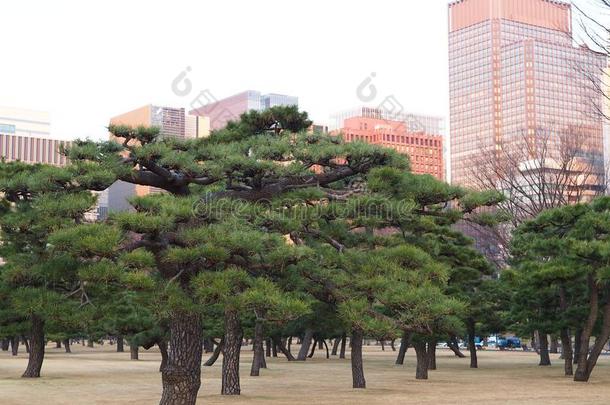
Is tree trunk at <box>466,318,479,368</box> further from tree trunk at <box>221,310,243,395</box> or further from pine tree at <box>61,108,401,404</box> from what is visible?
pine tree at <box>61,108,401,404</box>

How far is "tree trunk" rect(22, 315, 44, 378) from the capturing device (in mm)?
29250

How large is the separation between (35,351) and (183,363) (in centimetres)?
1927

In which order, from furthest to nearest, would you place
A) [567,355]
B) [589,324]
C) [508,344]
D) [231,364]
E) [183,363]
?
1. [508,344]
2. [567,355]
3. [589,324]
4. [231,364]
5. [183,363]

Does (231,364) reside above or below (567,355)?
above

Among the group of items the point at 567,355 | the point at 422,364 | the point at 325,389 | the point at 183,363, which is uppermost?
the point at 183,363

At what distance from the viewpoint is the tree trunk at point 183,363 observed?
1238 cm

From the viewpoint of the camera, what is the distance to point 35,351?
29453 millimetres

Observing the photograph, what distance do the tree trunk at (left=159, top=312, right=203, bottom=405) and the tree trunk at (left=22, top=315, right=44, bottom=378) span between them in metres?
18.4

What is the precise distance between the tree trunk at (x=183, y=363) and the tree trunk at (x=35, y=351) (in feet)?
60.3

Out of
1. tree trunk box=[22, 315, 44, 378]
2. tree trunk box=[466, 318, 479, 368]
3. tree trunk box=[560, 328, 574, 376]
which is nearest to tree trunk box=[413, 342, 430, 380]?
tree trunk box=[560, 328, 574, 376]

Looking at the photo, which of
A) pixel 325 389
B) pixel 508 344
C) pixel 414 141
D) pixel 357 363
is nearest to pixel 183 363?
pixel 325 389

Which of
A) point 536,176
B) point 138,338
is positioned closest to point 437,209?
point 138,338
